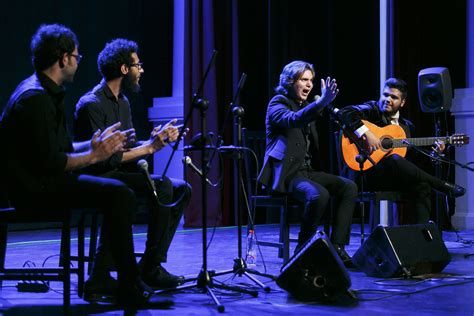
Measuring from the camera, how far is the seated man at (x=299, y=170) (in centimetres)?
434

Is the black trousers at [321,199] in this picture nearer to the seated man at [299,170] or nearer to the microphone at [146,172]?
the seated man at [299,170]

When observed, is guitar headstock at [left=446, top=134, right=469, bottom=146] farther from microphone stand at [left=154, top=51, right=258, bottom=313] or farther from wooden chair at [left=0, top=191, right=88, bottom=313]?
wooden chair at [left=0, top=191, right=88, bottom=313]

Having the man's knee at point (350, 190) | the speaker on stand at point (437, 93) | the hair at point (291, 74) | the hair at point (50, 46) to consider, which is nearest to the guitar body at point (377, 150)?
the speaker on stand at point (437, 93)

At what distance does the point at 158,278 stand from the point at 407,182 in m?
2.21

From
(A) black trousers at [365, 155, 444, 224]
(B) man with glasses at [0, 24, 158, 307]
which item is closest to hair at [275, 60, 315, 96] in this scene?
(A) black trousers at [365, 155, 444, 224]

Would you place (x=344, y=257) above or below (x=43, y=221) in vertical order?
below

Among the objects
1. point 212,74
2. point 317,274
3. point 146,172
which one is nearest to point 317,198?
point 317,274

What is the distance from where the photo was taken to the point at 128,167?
402 centimetres

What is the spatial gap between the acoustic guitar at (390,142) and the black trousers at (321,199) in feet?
2.20

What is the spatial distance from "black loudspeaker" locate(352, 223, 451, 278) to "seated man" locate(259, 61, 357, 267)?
310 millimetres

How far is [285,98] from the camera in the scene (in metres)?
4.61

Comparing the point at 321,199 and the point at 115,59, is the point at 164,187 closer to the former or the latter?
the point at 115,59

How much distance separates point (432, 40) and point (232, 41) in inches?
75.6

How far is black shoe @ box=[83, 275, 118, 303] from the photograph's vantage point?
3424 mm
